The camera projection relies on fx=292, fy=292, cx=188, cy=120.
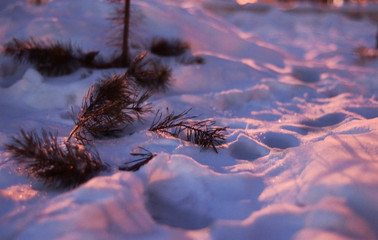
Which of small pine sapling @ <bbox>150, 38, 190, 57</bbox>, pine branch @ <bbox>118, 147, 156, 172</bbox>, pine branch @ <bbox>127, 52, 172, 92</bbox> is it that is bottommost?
pine branch @ <bbox>118, 147, 156, 172</bbox>

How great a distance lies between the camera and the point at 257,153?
1.73 meters

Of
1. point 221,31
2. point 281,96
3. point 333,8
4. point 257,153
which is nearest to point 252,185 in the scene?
point 257,153

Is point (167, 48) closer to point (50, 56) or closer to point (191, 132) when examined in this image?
point (50, 56)

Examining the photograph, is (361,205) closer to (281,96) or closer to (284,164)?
(284,164)

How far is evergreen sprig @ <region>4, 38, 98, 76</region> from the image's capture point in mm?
2461

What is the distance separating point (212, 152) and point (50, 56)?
170cm

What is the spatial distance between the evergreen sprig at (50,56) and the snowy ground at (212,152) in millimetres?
120

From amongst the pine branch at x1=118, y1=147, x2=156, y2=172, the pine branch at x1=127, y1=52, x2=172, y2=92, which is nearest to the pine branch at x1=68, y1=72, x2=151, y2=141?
the pine branch at x1=118, y1=147, x2=156, y2=172

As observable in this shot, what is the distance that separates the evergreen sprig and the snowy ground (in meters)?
0.12

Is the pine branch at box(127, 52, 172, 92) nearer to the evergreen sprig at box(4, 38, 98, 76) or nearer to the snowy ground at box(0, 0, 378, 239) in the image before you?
the snowy ground at box(0, 0, 378, 239)

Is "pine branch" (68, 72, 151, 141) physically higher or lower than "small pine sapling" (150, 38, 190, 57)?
lower

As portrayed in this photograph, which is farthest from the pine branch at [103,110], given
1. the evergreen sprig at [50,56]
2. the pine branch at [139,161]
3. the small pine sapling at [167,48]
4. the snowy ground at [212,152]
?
the small pine sapling at [167,48]

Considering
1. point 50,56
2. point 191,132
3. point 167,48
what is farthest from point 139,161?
point 167,48

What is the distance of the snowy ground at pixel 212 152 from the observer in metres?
1.11
